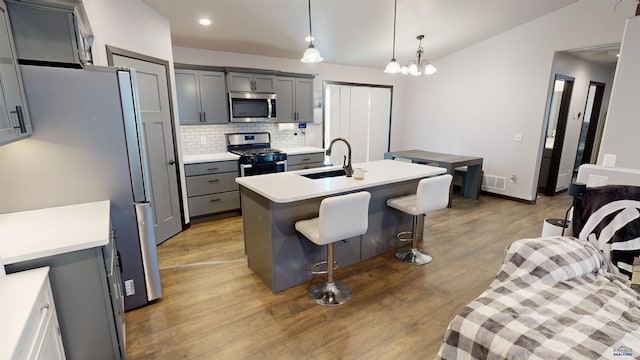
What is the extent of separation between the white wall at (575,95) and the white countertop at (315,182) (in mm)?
3584

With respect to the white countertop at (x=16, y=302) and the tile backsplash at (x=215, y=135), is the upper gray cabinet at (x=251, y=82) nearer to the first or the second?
the tile backsplash at (x=215, y=135)

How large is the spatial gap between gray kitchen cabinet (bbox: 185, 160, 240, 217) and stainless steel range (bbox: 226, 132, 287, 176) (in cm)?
19

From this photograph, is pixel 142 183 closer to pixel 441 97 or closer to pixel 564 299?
pixel 564 299

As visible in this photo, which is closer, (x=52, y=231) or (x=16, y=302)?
(x=16, y=302)

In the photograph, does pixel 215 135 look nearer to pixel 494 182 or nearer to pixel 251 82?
pixel 251 82

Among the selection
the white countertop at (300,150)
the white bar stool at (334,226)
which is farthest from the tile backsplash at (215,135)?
the white bar stool at (334,226)

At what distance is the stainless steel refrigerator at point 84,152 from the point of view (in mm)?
1806

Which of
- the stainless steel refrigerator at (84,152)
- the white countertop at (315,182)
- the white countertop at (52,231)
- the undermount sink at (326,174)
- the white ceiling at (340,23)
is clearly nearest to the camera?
the white countertop at (52,231)

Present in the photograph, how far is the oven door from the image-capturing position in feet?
14.1

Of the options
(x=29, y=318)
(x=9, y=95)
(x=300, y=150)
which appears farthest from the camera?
(x=300, y=150)

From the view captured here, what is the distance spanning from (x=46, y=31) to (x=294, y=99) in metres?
3.53

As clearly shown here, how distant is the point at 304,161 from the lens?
5.04m

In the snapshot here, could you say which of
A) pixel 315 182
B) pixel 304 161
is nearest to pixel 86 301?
pixel 315 182

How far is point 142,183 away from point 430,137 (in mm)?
5636
